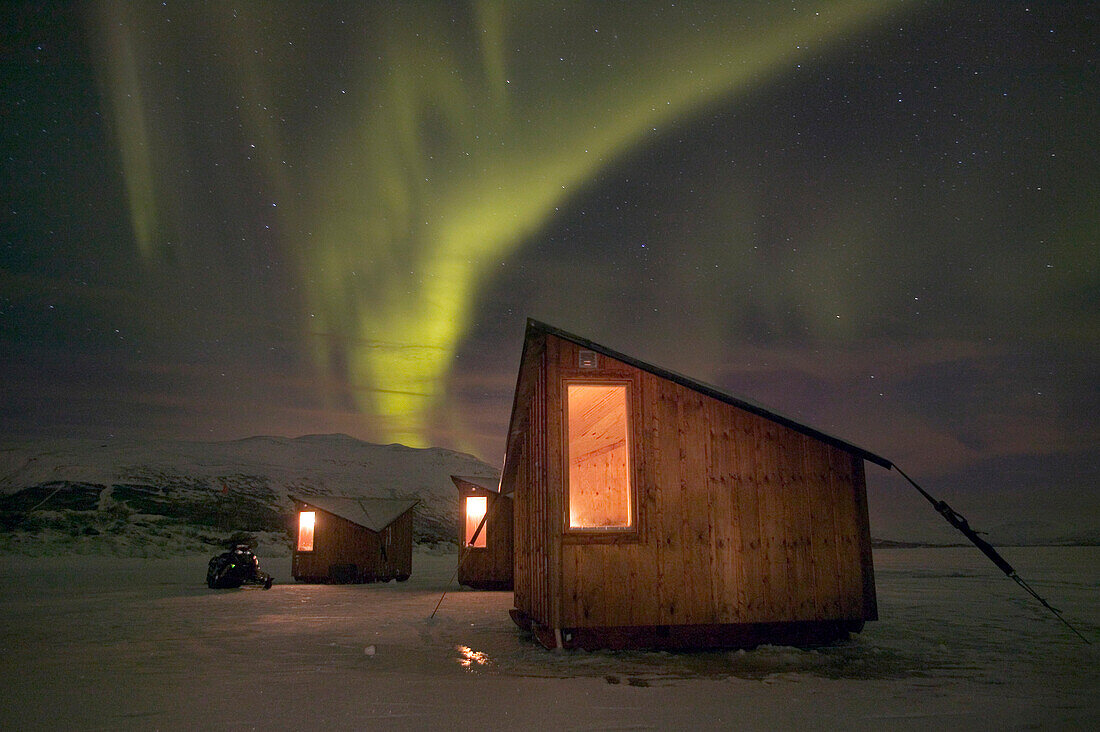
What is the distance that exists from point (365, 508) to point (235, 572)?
701cm

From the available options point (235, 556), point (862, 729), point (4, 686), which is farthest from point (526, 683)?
point (235, 556)

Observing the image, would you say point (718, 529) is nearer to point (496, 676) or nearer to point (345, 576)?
point (496, 676)

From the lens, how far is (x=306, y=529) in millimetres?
26344

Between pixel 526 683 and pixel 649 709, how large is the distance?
5.30 feet

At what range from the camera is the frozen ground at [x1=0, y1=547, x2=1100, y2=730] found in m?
5.22

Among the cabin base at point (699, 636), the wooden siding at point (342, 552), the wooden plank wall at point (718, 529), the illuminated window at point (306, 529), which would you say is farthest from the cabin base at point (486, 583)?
the wooden plank wall at point (718, 529)

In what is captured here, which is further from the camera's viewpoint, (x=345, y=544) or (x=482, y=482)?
(x=345, y=544)

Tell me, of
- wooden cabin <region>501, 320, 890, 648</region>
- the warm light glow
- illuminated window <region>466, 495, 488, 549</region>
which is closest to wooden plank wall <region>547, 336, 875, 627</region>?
wooden cabin <region>501, 320, 890, 648</region>

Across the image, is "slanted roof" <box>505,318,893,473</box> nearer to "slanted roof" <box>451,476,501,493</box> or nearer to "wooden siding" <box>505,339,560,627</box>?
"wooden siding" <box>505,339,560,627</box>

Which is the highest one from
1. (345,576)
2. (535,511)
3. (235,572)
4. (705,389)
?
(705,389)

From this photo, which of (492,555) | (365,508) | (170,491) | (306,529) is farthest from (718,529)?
(170,491)

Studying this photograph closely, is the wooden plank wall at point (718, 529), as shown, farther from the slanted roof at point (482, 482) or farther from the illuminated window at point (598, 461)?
the slanted roof at point (482, 482)

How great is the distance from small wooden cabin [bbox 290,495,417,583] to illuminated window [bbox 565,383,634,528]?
1250cm

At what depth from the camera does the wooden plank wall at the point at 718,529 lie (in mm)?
8219
